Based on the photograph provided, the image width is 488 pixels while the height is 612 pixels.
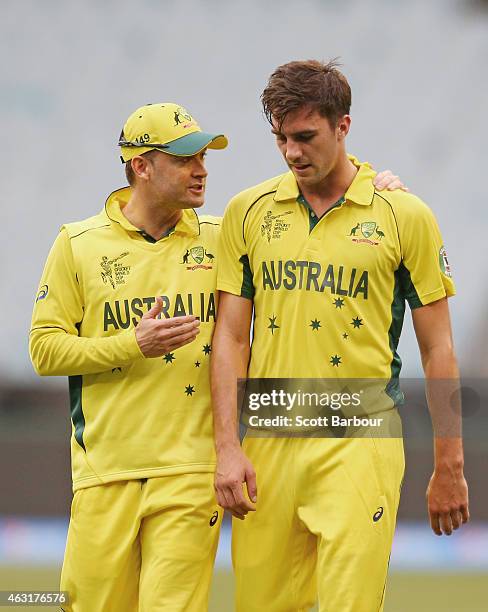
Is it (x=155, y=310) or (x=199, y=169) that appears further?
(x=199, y=169)

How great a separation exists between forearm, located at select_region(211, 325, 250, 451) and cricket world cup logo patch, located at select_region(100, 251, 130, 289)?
355 mm

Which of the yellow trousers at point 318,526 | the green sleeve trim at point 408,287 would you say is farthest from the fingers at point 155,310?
the green sleeve trim at point 408,287

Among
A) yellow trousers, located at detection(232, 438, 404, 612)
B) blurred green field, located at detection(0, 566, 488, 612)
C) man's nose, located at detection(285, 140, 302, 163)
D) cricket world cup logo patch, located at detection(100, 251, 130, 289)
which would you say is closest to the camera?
yellow trousers, located at detection(232, 438, 404, 612)

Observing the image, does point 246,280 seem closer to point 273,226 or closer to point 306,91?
point 273,226

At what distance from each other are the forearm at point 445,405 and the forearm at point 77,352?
0.86 m

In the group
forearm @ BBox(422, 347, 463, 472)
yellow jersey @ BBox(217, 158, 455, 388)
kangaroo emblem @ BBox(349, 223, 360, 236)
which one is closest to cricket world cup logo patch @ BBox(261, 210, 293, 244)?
yellow jersey @ BBox(217, 158, 455, 388)

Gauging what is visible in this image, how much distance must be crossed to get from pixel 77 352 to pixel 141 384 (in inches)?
8.6

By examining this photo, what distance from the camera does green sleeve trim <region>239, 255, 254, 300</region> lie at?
13.3ft

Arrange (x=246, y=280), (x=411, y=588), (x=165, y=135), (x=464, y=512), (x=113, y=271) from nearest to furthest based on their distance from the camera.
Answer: (x=464, y=512)
(x=246, y=280)
(x=113, y=271)
(x=165, y=135)
(x=411, y=588)

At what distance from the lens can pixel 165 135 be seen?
14.0 feet

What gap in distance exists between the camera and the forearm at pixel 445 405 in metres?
3.90

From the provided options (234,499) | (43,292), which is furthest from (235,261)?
(234,499)

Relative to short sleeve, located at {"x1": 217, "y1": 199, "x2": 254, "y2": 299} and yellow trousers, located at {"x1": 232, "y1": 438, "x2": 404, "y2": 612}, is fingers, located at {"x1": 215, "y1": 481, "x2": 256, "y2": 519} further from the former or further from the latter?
short sleeve, located at {"x1": 217, "y1": 199, "x2": 254, "y2": 299}

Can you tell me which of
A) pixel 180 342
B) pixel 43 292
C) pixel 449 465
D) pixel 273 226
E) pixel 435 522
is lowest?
pixel 435 522
